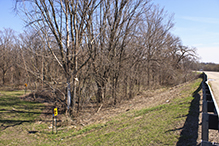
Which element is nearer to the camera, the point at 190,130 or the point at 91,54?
the point at 190,130

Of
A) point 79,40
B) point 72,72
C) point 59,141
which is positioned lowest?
point 59,141

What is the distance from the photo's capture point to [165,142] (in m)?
4.37

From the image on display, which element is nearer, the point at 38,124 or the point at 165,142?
the point at 165,142

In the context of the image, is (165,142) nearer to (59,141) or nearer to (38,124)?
(59,141)

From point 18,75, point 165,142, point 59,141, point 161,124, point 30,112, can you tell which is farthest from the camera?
point 18,75

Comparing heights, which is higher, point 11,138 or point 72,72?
point 72,72

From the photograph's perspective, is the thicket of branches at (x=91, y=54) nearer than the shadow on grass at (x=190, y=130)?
No

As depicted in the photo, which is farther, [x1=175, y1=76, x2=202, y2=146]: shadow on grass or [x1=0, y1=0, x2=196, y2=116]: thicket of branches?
[x1=0, y1=0, x2=196, y2=116]: thicket of branches

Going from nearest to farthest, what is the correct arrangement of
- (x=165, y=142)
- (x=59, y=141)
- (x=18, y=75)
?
(x=165, y=142)
(x=59, y=141)
(x=18, y=75)

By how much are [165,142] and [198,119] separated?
1413mm

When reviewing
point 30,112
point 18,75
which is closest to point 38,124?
point 30,112

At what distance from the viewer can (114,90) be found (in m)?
14.0

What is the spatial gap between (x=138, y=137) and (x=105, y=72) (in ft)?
29.8

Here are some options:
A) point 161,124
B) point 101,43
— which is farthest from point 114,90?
point 161,124
